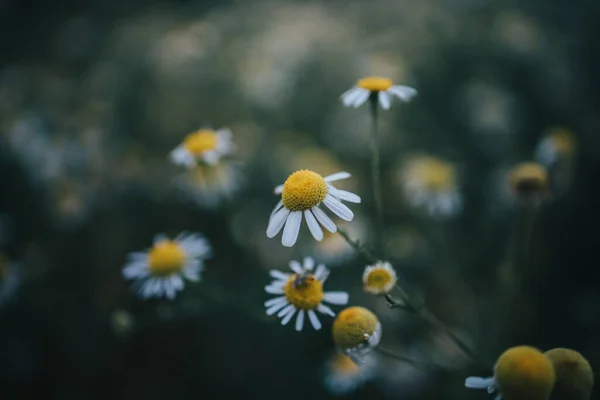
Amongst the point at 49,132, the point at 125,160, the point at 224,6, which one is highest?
the point at 224,6

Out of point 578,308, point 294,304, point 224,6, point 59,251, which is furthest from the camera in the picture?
point 224,6

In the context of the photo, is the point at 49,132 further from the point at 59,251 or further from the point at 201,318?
the point at 201,318

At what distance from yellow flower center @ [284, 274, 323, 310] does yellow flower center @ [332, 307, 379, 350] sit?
0.32ft

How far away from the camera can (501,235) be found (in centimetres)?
290

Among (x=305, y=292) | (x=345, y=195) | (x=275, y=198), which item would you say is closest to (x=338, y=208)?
(x=345, y=195)

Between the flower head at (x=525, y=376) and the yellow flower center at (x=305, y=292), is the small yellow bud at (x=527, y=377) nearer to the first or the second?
the flower head at (x=525, y=376)

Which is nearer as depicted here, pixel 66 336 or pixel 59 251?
pixel 66 336

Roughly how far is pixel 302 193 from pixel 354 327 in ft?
1.34

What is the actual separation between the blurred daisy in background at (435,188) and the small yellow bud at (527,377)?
1.53m

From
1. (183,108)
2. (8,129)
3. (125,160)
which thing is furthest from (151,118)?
(8,129)

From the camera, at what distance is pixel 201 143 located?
6.53ft

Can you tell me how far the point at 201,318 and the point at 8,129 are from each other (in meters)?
2.20

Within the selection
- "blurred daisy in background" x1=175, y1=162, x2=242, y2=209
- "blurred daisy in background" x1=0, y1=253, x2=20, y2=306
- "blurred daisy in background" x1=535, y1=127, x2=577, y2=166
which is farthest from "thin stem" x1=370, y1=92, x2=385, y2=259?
"blurred daisy in background" x1=0, y1=253, x2=20, y2=306

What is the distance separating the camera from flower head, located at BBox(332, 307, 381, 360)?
1319mm
